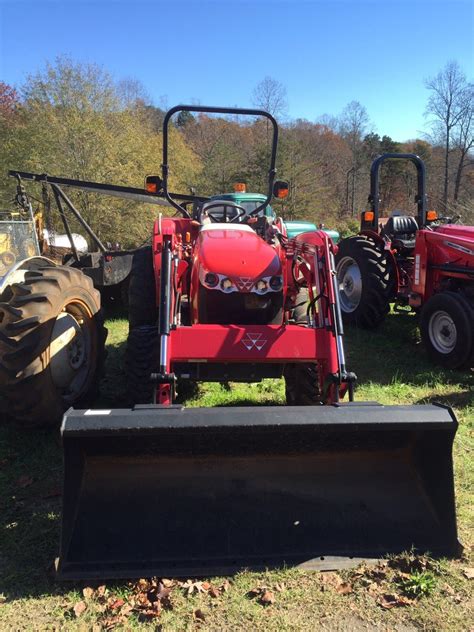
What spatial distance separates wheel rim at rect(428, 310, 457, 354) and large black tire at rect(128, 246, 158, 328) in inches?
125

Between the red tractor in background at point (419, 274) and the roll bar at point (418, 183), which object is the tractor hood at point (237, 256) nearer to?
the red tractor in background at point (419, 274)

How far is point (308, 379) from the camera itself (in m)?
3.93

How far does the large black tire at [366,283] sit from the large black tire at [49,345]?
3941mm

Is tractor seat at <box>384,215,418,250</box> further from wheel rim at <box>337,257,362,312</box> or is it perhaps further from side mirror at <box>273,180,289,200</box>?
side mirror at <box>273,180,289,200</box>

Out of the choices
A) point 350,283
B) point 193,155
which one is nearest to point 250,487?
point 350,283

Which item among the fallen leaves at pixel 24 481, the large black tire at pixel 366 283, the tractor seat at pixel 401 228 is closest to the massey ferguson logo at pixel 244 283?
the fallen leaves at pixel 24 481

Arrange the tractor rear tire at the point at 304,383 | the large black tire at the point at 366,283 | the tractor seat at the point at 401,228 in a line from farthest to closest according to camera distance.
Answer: the tractor seat at the point at 401,228, the large black tire at the point at 366,283, the tractor rear tire at the point at 304,383

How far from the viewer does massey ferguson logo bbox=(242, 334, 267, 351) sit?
10.9 feet

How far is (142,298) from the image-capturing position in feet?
15.0

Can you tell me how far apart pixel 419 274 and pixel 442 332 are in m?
0.91

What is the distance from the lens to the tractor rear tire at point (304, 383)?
12.8 ft

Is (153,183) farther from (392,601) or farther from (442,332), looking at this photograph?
(392,601)

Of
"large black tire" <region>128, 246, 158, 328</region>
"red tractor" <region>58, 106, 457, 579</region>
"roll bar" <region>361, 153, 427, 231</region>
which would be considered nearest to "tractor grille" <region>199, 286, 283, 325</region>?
"red tractor" <region>58, 106, 457, 579</region>

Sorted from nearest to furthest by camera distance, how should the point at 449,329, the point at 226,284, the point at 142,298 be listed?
the point at 226,284, the point at 142,298, the point at 449,329
